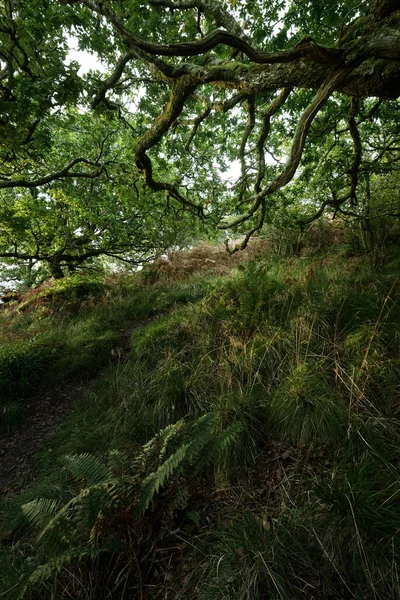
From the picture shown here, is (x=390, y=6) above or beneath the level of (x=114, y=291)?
above

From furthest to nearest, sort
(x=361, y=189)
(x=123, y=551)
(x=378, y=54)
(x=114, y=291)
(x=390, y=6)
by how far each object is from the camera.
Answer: (x=114, y=291) → (x=361, y=189) → (x=390, y=6) → (x=378, y=54) → (x=123, y=551)

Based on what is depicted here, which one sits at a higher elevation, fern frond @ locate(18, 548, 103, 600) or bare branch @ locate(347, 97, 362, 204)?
bare branch @ locate(347, 97, 362, 204)

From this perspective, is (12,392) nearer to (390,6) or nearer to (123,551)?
(123,551)

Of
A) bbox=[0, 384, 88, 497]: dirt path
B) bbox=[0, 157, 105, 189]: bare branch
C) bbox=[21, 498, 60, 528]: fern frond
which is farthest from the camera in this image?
bbox=[0, 157, 105, 189]: bare branch

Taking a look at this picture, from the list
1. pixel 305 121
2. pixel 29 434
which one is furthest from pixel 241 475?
pixel 29 434

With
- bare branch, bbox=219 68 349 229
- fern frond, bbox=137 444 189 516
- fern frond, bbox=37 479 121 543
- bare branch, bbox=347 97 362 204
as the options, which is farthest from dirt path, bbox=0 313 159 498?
bare branch, bbox=347 97 362 204

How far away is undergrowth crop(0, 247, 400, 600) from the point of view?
1494mm

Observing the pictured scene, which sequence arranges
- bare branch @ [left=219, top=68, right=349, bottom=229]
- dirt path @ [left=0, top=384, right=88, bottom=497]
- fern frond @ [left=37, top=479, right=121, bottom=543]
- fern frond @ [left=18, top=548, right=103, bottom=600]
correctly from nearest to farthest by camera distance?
fern frond @ [left=18, top=548, right=103, bottom=600] < fern frond @ [left=37, top=479, right=121, bottom=543] < bare branch @ [left=219, top=68, right=349, bottom=229] < dirt path @ [left=0, top=384, right=88, bottom=497]

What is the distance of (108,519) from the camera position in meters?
1.83

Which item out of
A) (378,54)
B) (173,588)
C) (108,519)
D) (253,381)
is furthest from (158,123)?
(173,588)

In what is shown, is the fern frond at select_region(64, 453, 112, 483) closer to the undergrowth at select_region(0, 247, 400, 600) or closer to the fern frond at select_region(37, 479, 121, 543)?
the undergrowth at select_region(0, 247, 400, 600)

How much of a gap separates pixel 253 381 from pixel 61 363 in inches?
161

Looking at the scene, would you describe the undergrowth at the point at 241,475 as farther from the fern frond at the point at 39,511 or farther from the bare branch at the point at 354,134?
the bare branch at the point at 354,134

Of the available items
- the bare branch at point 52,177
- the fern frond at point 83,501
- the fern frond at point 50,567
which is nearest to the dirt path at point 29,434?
the fern frond at point 83,501
